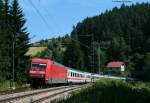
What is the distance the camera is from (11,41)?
75.9 meters

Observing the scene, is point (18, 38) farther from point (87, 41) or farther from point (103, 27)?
point (103, 27)

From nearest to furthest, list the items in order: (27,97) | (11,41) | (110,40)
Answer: (27,97) < (11,41) < (110,40)

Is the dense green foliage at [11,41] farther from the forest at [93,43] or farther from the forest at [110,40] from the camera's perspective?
the forest at [110,40]

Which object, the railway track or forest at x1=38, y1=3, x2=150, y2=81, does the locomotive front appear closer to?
the railway track

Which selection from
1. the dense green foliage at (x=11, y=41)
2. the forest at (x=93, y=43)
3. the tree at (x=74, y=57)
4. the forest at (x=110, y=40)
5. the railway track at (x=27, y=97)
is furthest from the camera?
the tree at (x=74, y=57)

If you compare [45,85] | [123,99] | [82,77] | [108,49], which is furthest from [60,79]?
[108,49]

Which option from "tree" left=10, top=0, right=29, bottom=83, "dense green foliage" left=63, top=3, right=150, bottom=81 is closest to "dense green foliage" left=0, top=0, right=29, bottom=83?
"tree" left=10, top=0, right=29, bottom=83

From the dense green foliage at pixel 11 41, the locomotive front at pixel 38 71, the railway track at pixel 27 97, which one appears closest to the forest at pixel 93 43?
the dense green foliage at pixel 11 41

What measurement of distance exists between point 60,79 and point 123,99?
41.5 m

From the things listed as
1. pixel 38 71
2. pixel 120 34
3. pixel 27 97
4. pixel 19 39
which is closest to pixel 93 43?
pixel 19 39

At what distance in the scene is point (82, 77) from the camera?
265ft

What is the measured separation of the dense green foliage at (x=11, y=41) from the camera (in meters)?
67.6

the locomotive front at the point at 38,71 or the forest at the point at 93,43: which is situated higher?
the forest at the point at 93,43

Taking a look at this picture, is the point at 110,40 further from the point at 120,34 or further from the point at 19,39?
the point at 19,39
